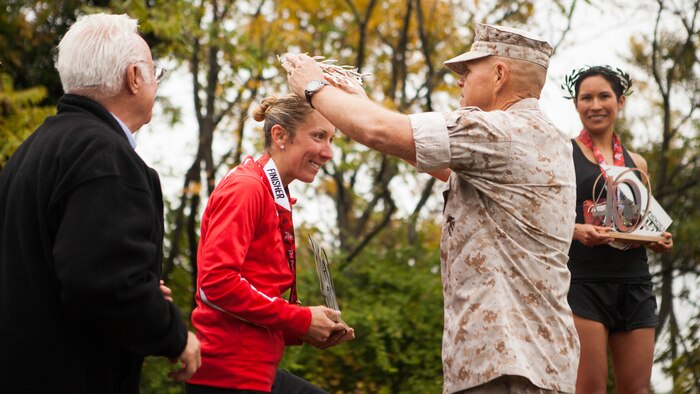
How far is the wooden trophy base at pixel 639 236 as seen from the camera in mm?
5301

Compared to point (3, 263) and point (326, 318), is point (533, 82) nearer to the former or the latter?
point (326, 318)

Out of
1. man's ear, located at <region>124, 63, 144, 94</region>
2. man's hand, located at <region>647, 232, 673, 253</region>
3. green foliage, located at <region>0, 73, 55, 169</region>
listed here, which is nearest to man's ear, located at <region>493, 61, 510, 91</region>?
man's ear, located at <region>124, 63, 144, 94</region>

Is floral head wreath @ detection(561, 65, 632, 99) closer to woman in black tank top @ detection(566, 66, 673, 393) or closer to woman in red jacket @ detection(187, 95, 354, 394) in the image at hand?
woman in black tank top @ detection(566, 66, 673, 393)

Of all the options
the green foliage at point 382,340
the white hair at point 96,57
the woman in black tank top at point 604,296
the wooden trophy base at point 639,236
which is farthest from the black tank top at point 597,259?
the white hair at point 96,57

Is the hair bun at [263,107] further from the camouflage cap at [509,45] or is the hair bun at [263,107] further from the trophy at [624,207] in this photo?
the trophy at [624,207]

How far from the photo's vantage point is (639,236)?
5.39m

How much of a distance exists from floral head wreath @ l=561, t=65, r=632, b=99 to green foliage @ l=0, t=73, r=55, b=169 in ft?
16.2

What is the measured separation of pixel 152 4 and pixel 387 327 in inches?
180

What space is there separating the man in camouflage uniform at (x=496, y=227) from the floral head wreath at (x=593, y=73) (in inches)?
84.7

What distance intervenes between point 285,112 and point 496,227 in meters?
1.22

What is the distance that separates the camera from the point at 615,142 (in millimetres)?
5895

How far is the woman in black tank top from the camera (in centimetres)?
541

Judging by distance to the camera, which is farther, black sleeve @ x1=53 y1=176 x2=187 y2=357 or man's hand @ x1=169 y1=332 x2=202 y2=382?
man's hand @ x1=169 y1=332 x2=202 y2=382

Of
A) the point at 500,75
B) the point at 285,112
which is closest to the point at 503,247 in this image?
the point at 500,75
